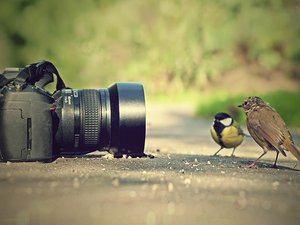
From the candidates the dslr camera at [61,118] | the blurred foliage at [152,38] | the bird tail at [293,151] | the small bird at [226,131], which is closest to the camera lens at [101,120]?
the dslr camera at [61,118]

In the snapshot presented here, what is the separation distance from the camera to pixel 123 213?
3.40 meters

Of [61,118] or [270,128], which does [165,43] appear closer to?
[270,128]

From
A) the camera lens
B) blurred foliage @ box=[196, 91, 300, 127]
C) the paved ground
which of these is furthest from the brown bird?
blurred foliage @ box=[196, 91, 300, 127]

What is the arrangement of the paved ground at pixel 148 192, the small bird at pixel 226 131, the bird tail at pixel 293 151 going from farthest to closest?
the small bird at pixel 226 131, the bird tail at pixel 293 151, the paved ground at pixel 148 192

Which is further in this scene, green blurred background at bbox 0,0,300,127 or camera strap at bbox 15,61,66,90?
green blurred background at bbox 0,0,300,127

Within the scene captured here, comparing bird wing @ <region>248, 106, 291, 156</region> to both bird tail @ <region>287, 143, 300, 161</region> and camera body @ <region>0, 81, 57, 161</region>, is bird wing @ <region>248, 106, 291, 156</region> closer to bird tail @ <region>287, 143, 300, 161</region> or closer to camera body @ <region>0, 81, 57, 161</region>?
bird tail @ <region>287, 143, 300, 161</region>

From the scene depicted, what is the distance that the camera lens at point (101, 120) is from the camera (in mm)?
5281

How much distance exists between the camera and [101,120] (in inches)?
211

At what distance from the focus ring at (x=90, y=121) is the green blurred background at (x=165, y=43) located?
18.4m

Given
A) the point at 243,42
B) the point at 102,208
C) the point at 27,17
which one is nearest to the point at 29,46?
the point at 27,17

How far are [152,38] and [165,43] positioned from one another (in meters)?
1.06

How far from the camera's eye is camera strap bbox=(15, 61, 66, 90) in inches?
198

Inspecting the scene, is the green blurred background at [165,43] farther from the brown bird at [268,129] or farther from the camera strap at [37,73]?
the camera strap at [37,73]

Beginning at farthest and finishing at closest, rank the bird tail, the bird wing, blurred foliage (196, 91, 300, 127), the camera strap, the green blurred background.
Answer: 1. the green blurred background
2. blurred foliage (196, 91, 300, 127)
3. the bird wing
4. the bird tail
5. the camera strap
